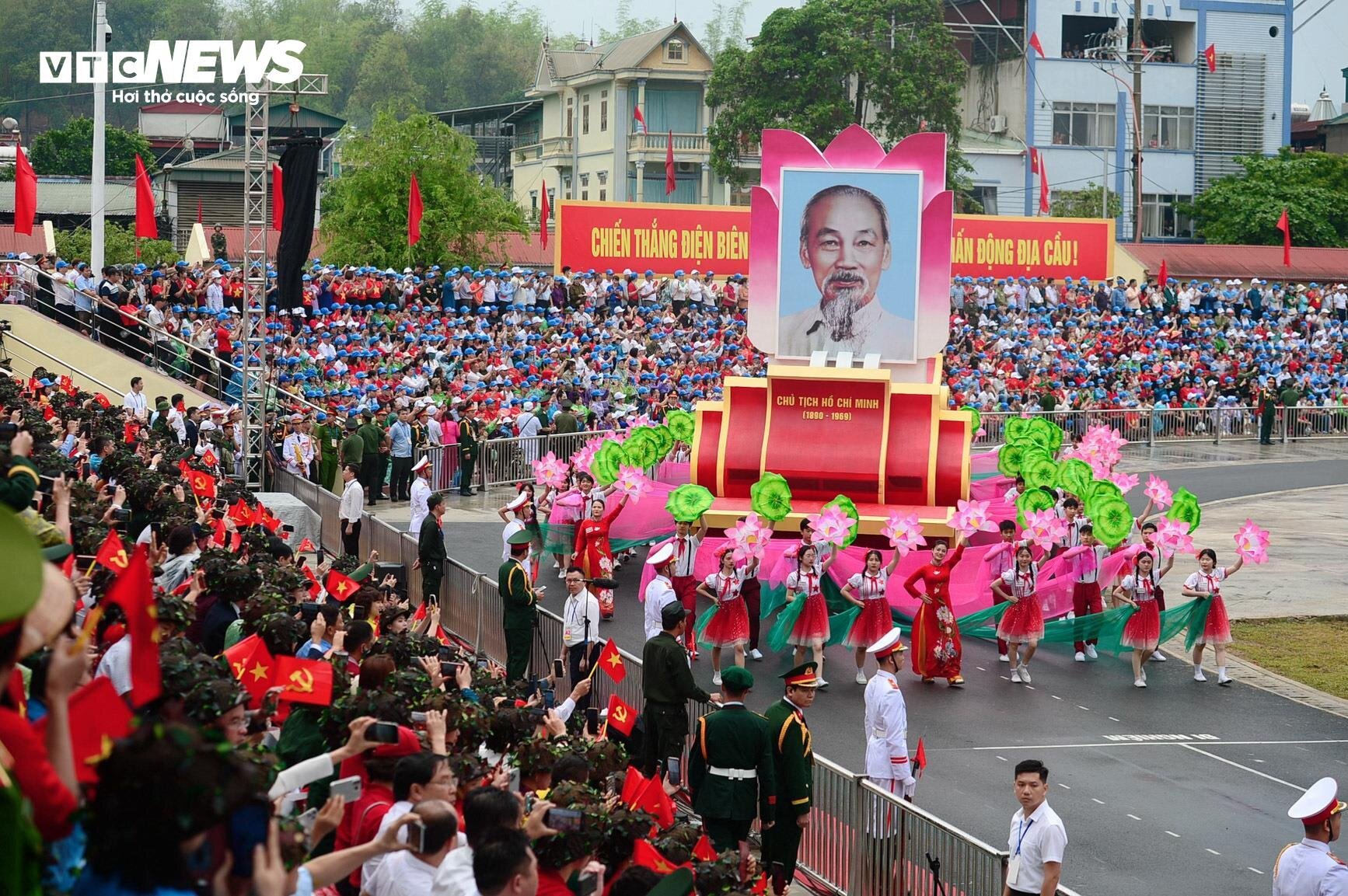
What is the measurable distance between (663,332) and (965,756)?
2337 cm

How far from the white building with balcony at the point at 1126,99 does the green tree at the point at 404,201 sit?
26172 mm

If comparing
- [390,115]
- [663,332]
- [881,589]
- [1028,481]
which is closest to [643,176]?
[390,115]

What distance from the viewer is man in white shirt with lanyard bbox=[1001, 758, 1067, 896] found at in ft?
27.3

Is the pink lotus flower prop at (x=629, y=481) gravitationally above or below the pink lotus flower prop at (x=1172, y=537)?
above

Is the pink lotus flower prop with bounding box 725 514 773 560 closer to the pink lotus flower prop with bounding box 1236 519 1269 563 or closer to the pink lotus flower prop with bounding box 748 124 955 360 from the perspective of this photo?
the pink lotus flower prop with bounding box 1236 519 1269 563

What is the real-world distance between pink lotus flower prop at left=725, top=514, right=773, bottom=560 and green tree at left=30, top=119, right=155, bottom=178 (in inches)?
1992

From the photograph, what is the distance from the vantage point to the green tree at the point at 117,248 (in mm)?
45250

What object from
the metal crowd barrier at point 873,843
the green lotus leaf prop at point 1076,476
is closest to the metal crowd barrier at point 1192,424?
the green lotus leaf prop at point 1076,476

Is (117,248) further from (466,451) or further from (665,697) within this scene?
(665,697)

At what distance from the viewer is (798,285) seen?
74.2 ft

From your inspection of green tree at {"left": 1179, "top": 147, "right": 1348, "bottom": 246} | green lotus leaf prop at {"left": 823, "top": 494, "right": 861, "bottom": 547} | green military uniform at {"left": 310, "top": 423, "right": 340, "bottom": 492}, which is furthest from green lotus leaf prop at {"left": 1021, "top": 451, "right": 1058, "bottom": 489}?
green tree at {"left": 1179, "top": 147, "right": 1348, "bottom": 246}

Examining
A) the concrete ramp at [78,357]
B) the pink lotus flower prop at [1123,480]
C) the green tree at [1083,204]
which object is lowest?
the pink lotus flower prop at [1123,480]

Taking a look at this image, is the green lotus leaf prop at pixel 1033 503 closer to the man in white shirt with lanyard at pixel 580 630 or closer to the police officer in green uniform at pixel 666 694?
the man in white shirt with lanyard at pixel 580 630

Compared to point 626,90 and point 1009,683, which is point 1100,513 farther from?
point 626,90
